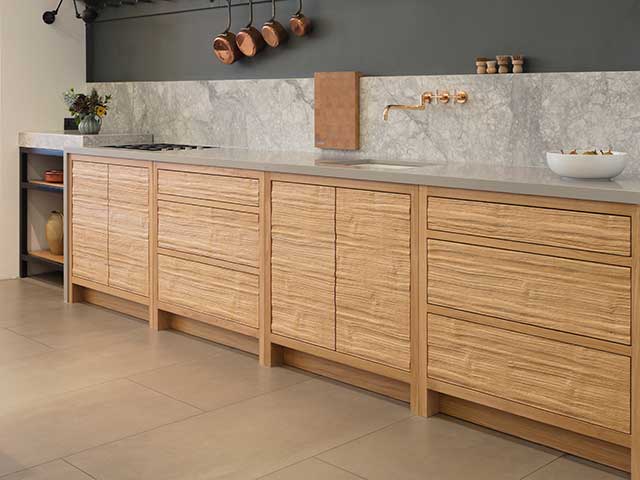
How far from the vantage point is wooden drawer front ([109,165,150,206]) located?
14.3 feet

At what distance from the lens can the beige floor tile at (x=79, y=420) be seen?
281 centimetres

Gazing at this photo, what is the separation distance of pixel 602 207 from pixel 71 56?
423 centimetres

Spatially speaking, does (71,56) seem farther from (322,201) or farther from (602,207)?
(602,207)

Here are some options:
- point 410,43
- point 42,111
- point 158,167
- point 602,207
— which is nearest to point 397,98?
point 410,43

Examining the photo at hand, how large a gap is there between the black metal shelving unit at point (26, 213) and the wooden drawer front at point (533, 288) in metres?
3.00

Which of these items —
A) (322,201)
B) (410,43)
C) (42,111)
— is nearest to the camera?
(322,201)

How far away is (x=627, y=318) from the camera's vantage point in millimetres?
2549

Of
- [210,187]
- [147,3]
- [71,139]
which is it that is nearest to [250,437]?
[210,187]

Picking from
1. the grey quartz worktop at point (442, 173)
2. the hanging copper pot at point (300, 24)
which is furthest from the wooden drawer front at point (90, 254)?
the hanging copper pot at point (300, 24)

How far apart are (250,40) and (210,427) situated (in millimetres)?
2288

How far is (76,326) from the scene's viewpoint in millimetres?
4426

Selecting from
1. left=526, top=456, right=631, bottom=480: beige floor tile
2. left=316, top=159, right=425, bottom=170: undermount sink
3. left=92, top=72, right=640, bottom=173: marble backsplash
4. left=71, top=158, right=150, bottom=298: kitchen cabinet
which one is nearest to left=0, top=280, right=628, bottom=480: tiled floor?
left=526, top=456, right=631, bottom=480: beige floor tile

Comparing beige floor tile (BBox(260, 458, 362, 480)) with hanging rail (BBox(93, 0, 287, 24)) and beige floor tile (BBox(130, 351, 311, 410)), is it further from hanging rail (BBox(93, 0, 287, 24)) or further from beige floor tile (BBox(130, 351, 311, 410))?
hanging rail (BBox(93, 0, 287, 24))

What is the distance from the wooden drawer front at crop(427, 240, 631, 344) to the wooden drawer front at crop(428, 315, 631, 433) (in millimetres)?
66
